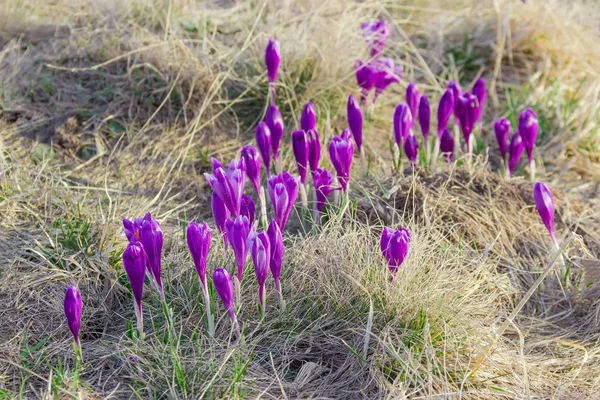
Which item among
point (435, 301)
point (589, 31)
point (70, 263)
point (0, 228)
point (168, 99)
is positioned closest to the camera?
point (435, 301)

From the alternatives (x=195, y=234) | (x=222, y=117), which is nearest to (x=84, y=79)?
(x=222, y=117)

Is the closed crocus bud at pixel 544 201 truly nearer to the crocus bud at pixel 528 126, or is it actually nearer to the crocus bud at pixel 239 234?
the crocus bud at pixel 528 126

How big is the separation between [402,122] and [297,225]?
2.12 feet

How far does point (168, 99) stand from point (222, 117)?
0.98 feet

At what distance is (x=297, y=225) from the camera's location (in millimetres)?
3180

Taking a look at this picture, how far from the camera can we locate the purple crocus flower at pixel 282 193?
98.7 inches

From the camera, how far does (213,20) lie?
176 inches

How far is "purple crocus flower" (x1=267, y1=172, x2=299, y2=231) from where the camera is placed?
2506 mm

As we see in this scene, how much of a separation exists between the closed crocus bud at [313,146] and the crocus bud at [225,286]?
0.88 metres

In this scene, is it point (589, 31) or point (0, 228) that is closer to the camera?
point (0, 228)

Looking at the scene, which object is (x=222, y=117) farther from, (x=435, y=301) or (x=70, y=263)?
(x=435, y=301)

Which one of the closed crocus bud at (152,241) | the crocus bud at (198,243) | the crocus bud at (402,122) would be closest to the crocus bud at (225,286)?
the crocus bud at (198,243)

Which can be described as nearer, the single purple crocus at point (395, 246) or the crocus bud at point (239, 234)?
the crocus bud at point (239, 234)

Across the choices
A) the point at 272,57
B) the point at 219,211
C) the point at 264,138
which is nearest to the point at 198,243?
the point at 219,211
